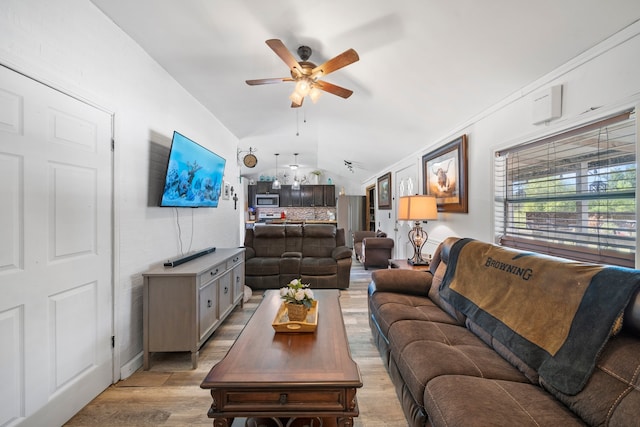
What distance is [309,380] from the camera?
47.3 inches

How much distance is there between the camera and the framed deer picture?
3.08m

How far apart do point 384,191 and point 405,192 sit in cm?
A: 156

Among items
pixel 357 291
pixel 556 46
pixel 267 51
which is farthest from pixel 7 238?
pixel 357 291

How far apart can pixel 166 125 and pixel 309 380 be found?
2582 mm

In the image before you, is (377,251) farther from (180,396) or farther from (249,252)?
(180,396)

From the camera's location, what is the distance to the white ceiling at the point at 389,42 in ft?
5.35

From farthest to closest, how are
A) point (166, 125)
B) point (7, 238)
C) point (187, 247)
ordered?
point (187, 247) < point (166, 125) < point (7, 238)

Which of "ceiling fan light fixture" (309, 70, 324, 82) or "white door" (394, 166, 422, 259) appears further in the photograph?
"white door" (394, 166, 422, 259)

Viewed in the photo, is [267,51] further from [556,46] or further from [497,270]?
[497,270]

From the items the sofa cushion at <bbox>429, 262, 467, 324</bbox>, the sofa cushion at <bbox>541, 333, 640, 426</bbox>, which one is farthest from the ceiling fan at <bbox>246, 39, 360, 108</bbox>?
the sofa cushion at <bbox>541, 333, 640, 426</bbox>

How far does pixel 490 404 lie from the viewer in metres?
1.06

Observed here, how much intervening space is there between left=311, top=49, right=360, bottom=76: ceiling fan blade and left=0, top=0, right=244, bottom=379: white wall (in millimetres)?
1453

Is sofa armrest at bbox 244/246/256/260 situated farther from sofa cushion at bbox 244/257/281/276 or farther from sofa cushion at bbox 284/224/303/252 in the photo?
sofa cushion at bbox 284/224/303/252

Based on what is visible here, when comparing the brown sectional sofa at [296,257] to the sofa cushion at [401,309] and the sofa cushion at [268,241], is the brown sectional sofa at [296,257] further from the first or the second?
the sofa cushion at [401,309]
